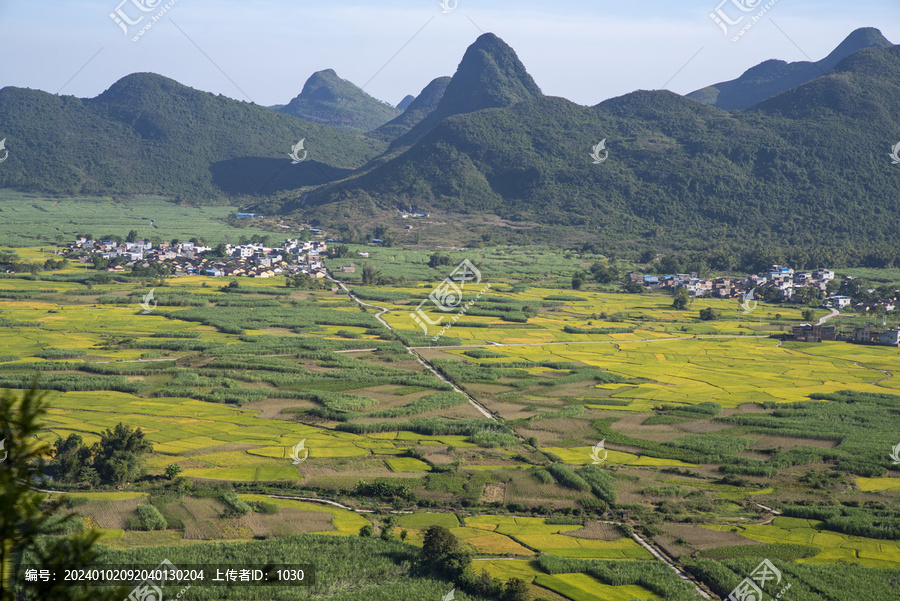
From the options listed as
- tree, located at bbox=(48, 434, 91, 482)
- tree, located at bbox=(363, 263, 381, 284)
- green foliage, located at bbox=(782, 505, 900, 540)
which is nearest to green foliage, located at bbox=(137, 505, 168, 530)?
tree, located at bbox=(48, 434, 91, 482)

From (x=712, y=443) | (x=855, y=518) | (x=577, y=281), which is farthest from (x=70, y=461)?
(x=577, y=281)

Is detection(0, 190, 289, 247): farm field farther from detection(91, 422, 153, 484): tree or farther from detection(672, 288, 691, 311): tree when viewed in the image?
detection(91, 422, 153, 484): tree

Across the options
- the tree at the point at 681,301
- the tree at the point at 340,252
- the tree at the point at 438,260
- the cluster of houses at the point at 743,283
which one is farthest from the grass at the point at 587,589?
the tree at the point at 340,252

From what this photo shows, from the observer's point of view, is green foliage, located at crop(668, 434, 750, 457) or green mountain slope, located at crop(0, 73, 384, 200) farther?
green mountain slope, located at crop(0, 73, 384, 200)

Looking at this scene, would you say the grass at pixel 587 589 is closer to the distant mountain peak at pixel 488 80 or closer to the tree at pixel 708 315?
the tree at pixel 708 315

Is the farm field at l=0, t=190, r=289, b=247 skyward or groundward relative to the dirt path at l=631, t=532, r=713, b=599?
skyward

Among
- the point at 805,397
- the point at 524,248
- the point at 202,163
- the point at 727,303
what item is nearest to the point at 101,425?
the point at 805,397

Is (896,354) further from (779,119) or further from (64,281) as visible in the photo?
(779,119)
